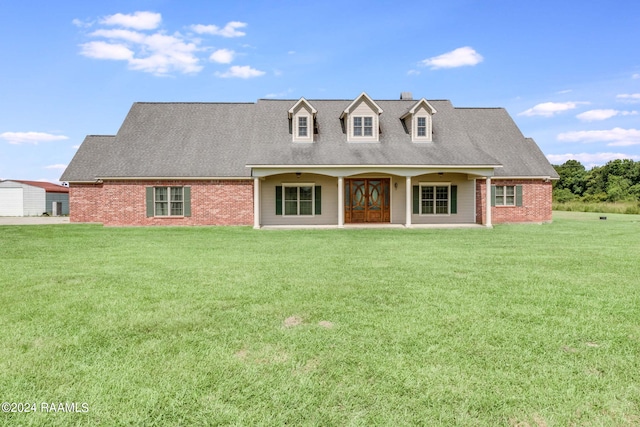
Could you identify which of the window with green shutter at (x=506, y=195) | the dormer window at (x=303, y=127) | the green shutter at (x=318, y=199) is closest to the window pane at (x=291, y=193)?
the green shutter at (x=318, y=199)

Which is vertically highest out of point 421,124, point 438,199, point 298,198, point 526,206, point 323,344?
point 421,124

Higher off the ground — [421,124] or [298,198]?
[421,124]

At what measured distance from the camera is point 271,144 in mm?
20766

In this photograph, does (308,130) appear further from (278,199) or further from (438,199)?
(438,199)

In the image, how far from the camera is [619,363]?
12.0ft

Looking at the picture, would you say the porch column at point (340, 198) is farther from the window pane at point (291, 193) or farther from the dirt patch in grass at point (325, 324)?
the dirt patch in grass at point (325, 324)

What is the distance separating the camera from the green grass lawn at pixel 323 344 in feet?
9.62

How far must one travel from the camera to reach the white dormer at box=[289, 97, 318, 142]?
2081 cm

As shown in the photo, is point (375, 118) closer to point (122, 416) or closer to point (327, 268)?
point (327, 268)

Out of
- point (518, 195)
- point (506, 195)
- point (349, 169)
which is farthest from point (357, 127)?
point (518, 195)

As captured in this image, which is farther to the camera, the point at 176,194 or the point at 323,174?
the point at 176,194

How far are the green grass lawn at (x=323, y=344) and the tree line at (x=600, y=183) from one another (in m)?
56.4

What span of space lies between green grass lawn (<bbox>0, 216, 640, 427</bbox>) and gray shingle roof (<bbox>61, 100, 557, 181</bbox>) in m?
12.1

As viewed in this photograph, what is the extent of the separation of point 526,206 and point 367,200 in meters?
9.15
